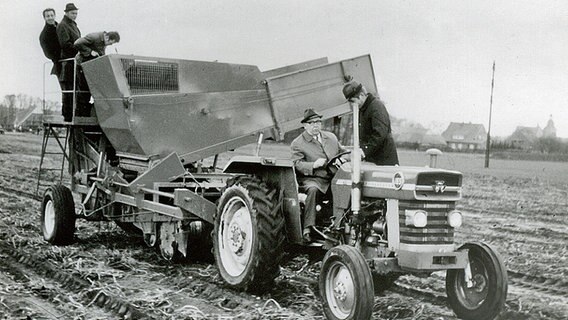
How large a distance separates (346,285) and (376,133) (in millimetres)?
1768

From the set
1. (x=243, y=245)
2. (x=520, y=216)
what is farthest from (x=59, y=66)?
(x=520, y=216)

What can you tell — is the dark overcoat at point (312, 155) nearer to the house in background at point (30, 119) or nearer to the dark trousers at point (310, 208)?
the dark trousers at point (310, 208)

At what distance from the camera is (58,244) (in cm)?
903

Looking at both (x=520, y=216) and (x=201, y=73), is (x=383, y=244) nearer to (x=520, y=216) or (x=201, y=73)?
(x=201, y=73)

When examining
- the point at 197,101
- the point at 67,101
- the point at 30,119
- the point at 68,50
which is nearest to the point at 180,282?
the point at 197,101

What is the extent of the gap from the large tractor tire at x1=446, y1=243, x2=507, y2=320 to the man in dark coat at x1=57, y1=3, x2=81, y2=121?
19.8 feet

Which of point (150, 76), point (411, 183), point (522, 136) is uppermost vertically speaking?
point (522, 136)

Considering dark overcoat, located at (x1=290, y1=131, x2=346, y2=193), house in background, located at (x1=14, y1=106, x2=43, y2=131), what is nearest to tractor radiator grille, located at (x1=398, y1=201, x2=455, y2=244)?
dark overcoat, located at (x1=290, y1=131, x2=346, y2=193)

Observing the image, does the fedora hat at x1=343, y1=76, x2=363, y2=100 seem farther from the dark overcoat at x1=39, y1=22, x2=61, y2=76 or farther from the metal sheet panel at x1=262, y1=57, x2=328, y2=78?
the dark overcoat at x1=39, y1=22, x2=61, y2=76

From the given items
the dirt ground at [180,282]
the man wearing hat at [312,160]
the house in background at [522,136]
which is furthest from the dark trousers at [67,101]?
the house in background at [522,136]

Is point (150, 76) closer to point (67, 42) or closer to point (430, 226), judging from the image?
point (67, 42)

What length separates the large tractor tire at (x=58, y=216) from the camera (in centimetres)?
902

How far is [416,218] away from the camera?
5.41 meters

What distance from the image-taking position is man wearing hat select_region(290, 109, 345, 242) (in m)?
6.12
